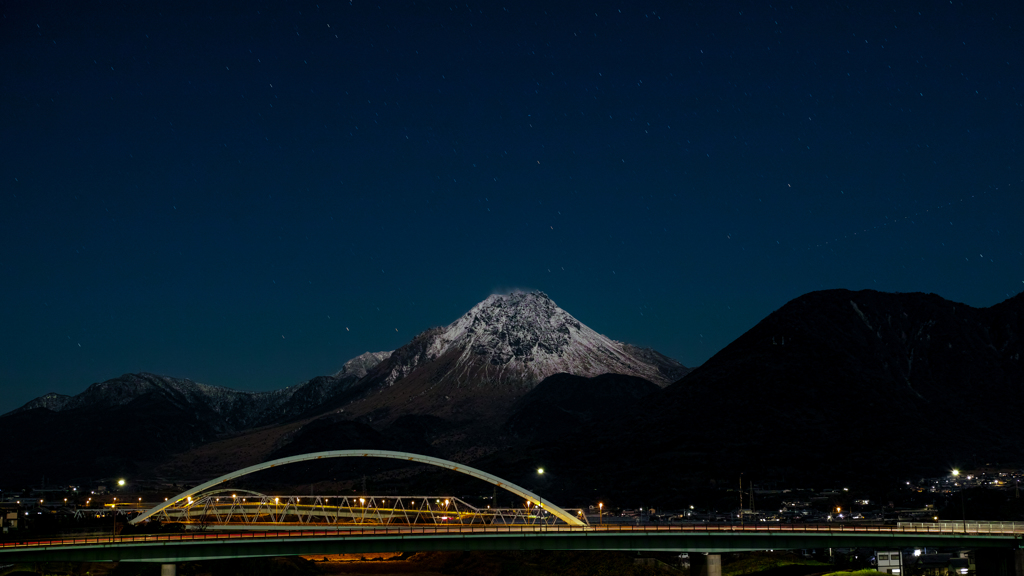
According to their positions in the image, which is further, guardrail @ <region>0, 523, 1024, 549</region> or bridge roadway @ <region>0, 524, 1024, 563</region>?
guardrail @ <region>0, 523, 1024, 549</region>

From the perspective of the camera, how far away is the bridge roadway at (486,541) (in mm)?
110500

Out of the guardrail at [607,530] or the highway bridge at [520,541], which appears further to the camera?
the guardrail at [607,530]

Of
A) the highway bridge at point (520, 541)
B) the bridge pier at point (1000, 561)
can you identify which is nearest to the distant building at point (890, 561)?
the bridge pier at point (1000, 561)

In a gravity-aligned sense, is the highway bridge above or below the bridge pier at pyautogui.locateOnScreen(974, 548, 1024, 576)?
above

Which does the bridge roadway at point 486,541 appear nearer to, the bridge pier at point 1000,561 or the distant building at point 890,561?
the bridge pier at point 1000,561

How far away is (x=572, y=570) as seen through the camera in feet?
568

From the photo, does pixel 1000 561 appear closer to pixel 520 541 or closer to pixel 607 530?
pixel 607 530

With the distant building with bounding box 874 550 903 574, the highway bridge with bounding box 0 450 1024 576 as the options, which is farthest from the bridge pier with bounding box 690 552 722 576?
the distant building with bounding box 874 550 903 574

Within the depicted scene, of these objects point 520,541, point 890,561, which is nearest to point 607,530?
point 520,541

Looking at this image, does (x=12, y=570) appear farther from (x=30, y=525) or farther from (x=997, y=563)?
(x=997, y=563)

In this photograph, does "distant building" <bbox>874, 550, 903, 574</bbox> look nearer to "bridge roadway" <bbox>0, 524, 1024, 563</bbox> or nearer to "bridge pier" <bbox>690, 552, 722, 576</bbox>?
"bridge roadway" <bbox>0, 524, 1024, 563</bbox>

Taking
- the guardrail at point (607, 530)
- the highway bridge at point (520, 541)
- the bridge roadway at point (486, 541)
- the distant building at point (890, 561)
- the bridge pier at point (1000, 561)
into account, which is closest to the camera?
the bridge roadway at point (486, 541)

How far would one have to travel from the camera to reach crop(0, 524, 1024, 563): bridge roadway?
110500 millimetres

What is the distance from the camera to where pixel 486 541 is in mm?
121000
